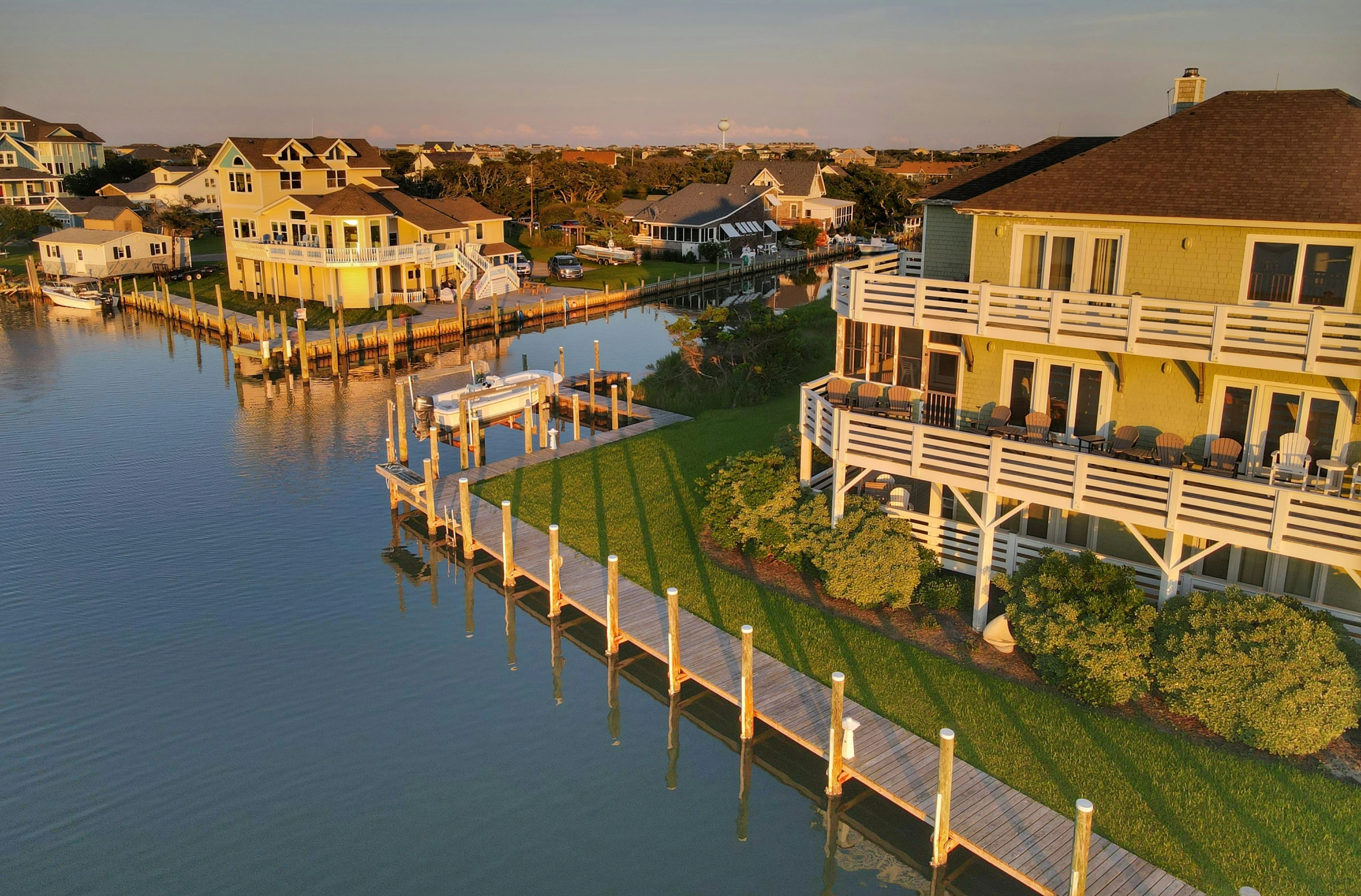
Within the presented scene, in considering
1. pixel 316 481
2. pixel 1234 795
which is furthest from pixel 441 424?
pixel 1234 795

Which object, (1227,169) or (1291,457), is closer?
(1291,457)

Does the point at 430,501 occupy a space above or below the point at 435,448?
below

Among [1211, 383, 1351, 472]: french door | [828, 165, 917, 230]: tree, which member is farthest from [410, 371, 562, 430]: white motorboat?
[828, 165, 917, 230]: tree

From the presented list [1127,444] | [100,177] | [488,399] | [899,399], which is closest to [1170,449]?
[1127,444]

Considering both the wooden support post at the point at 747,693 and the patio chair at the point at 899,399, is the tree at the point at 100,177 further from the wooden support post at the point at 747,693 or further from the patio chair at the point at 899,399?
the wooden support post at the point at 747,693

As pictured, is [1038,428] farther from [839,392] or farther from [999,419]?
[839,392]

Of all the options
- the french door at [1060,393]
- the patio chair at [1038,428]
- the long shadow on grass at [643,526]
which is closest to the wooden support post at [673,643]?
the long shadow on grass at [643,526]

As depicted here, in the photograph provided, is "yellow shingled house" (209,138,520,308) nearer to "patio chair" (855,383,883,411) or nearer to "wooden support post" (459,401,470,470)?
"wooden support post" (459,401,470,470)

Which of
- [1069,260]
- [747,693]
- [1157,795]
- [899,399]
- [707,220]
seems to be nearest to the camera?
[1157,795]
